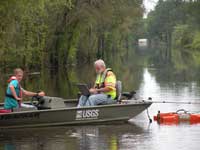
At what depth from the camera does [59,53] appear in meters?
45.5

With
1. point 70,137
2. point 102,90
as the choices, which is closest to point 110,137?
point 70,137

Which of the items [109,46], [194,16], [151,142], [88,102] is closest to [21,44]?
[88,102]

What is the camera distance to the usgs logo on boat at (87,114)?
15000mm

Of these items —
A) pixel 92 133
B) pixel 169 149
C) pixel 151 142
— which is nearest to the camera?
pixel 169 149

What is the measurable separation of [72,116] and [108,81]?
1.32m

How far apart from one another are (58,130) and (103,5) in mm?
26357

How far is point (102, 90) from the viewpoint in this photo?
15305 millimetres

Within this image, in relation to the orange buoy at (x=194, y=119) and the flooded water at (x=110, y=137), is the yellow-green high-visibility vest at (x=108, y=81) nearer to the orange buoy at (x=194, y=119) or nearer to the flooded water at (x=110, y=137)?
the flooded water at (x=110, y=137)

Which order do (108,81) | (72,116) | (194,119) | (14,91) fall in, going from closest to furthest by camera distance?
(14,91) → (72,116) → (108,81) → (194,119)

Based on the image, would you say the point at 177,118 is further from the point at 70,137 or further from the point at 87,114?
the point at 70,137

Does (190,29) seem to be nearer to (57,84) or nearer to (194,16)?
(194,16)

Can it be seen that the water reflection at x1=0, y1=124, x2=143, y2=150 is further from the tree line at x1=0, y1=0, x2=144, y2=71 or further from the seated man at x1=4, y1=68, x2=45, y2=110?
the tree line at x1=0, y1=0, x2=144, y2=71

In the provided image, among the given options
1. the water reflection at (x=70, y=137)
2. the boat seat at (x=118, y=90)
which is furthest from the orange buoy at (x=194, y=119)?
the boat seat at (x=118, y=90)

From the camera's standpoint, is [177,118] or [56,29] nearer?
[177,118]
